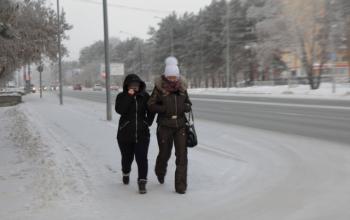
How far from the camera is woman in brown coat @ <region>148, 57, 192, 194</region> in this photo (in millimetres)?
6887

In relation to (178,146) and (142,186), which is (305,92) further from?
(142,186)

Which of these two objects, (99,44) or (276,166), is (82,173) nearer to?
(276,166)

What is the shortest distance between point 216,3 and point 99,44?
→ 290 feet

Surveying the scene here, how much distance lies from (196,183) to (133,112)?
142 cm

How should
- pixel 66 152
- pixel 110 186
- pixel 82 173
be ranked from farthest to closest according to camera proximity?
pixel 66 152 → pixel 82 173 → pixel 110 186

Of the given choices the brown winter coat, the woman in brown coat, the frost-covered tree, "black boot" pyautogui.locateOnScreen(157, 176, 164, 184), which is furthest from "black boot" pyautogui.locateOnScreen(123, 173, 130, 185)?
the frost-covered tree

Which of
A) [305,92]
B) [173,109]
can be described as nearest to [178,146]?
[173,109]

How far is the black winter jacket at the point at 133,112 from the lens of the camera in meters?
7.04

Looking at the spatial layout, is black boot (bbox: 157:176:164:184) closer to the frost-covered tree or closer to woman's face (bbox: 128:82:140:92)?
woman's face (bbox: 128:82:140:92)

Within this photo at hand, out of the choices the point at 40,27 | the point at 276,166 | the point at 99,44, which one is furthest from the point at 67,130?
the point at 99,44

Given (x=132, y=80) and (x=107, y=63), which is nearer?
(x=132, y=80)

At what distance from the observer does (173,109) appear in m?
6.92

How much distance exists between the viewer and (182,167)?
701cm

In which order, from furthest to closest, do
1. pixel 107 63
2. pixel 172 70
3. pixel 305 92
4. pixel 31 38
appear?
pixel 305 92 < pixel 31 38 < pixel 107 63 < pixel 172 70
